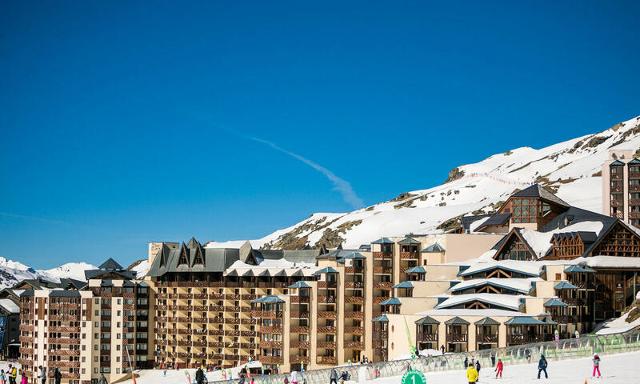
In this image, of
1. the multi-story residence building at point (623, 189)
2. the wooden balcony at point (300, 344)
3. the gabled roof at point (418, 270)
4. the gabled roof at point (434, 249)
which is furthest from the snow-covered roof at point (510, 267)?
the multi-story residence building at point (623, 189)

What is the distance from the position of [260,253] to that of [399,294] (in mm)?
49887

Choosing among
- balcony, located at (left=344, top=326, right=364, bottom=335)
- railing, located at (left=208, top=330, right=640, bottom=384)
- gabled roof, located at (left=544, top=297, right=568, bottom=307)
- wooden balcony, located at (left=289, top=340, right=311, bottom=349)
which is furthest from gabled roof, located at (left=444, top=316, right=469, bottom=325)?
wooden balcony, located at (left=289, top=340, right=311, bottom=349)

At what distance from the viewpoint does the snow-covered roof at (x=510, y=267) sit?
111500 mm

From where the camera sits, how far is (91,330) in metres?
153

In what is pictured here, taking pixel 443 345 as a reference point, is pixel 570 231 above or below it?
above

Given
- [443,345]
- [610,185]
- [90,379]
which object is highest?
[610,185]

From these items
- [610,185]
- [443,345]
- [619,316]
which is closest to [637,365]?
[443,345]

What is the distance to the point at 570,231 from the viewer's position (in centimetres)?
11881

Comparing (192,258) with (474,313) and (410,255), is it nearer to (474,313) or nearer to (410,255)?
(410,255)

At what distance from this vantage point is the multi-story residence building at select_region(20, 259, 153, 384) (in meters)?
152

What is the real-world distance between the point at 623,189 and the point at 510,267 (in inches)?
1891

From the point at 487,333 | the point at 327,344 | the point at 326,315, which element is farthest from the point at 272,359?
the point at 487,333

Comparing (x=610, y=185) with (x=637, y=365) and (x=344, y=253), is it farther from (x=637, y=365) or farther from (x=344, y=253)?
(x=637, y=365)

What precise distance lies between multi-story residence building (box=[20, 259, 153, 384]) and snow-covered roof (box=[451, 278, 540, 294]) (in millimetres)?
63949
